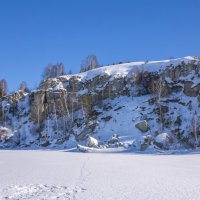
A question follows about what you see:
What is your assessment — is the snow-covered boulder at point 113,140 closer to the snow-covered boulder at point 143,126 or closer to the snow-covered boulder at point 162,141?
the snow-covered boulder at point 143,126

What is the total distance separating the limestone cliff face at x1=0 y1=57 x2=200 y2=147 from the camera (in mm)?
52594

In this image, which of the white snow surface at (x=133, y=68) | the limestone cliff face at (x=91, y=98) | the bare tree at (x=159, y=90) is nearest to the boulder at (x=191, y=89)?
the limestone cliff face at (x=91, y=98)

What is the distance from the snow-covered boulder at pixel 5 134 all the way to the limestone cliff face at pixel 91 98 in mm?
1218

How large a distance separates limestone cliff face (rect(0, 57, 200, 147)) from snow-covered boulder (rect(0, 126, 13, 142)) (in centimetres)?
122

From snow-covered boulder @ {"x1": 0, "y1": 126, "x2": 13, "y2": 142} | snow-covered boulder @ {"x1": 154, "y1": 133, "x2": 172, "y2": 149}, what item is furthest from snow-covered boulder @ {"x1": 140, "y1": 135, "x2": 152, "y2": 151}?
snow-covered boulder @ {"x1": 0, "y1": 126, "x2": 13, "y2": 142}

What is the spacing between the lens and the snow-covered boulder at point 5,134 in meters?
58.5

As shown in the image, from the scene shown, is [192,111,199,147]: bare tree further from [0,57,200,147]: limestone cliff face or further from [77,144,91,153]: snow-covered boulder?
[77,144,91,153]: snow-covered boulder

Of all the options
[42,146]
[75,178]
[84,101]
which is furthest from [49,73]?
[75,178]

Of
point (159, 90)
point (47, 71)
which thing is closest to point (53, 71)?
point (47, 71)

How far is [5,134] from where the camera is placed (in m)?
59.4

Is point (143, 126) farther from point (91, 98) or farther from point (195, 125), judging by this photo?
point (91, 98)

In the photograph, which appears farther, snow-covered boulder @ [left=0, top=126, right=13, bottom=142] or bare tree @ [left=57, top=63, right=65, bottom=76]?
bare tree @ [left=57, top=63, right=65, bottom=76]

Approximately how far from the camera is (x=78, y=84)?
64.2 m

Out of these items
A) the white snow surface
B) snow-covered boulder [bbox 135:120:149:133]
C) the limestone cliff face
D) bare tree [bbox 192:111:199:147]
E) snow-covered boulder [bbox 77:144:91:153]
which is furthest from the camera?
the white snow surface
